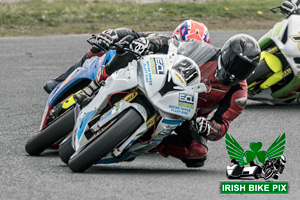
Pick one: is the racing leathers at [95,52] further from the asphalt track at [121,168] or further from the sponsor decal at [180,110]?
the sponsor decal at [180,110]

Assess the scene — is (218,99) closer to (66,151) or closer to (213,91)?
(213,91)

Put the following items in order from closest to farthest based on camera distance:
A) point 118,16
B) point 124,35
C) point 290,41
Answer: point 124,35 → point 290,41 → point 118,16

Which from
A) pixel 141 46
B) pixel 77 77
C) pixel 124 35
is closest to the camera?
pixel 141 46

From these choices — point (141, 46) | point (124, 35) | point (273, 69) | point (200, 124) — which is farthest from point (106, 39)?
point (273, 69)

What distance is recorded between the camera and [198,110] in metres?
6.91

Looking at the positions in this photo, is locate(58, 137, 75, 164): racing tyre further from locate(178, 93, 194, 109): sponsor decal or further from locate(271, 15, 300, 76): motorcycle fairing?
locate(271, 15, 300, 76): motorcycle fairing

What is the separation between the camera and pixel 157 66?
20.7 feet

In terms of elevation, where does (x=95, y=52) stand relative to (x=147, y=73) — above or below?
below

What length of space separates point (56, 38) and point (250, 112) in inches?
323

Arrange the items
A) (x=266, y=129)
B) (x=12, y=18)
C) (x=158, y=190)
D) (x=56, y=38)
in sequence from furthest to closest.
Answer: (x=12, y=18) < (x=56, y=38) < (x=266, y=129) < (x=158, y=190)

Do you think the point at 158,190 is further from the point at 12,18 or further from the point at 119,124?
the point at 12,18

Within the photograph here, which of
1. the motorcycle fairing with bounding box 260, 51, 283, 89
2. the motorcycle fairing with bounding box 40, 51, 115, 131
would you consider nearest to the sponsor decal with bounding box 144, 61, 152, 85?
the motorcycle fairing with bounding box 40, 51, 115, 131

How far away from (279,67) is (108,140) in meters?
4.87

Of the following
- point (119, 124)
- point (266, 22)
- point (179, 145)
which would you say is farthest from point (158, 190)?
point (266, 22)
